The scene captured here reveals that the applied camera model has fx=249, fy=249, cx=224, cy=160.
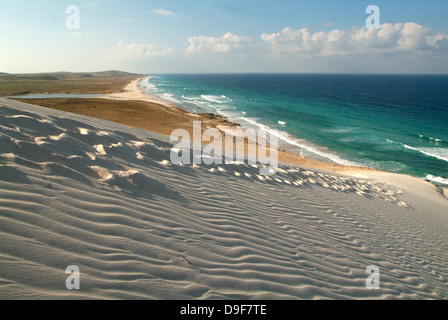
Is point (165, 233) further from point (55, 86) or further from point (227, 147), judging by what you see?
point (55, 86)

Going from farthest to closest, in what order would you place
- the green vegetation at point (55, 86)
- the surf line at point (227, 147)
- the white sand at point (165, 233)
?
the green vegetation at point (55, 86), the surf line at point (227, 147), the white sand at point (165, 233)

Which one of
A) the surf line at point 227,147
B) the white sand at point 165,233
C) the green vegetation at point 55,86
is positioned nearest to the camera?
the white sand at point 165,233

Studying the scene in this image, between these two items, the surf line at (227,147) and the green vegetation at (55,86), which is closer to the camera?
the surf line at (227,147)

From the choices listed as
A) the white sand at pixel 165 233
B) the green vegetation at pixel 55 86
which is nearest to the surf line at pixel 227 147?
the white sand at pixel 165 233

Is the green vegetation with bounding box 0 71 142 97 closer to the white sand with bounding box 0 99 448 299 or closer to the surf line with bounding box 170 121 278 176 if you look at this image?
the surf line with bounding box 170 121 278 176

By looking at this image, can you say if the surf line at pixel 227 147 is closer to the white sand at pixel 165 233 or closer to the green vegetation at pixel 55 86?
the white sand at pixel 165 233
